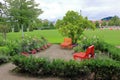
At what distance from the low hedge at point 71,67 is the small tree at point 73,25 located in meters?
13.8

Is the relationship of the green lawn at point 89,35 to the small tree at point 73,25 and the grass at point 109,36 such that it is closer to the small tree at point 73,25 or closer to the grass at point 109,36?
the grass at point 109,36

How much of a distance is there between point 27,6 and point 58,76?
81.7 feet

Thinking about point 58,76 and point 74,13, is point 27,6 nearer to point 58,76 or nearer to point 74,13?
point 74,13

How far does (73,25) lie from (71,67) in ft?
49.1

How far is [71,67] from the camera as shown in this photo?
9.00 m

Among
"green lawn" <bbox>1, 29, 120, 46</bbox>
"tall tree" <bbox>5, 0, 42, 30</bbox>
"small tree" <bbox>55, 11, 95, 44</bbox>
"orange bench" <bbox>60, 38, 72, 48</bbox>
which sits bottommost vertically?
"green lawn" <bbox>1, 29, 120, 46</bbox>

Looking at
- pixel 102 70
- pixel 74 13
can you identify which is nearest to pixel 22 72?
pixel 102 70

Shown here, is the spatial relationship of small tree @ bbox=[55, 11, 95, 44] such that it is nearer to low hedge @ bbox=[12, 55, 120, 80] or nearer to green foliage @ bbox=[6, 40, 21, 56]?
green foliage @ bbox=[6, 40, 21, 56]

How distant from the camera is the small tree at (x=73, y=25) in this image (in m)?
23.6

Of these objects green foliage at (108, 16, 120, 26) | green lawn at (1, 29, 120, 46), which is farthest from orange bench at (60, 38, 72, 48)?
green foliage at (108, 16, 120, 26)

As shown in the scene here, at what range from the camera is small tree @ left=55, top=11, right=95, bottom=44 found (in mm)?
23609

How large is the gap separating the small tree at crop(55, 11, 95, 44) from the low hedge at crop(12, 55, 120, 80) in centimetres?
1384

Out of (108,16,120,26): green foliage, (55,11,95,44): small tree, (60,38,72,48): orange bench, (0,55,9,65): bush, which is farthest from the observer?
(108,16,120,26): green foliage

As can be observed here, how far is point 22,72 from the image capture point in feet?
33.9
